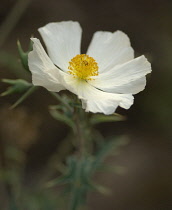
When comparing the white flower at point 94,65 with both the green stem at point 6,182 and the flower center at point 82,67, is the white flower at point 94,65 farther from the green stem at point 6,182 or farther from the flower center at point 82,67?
the green stem at point 6,182

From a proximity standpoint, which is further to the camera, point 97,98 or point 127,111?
point 127,111

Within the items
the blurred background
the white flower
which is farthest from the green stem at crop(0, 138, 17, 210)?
the white flower

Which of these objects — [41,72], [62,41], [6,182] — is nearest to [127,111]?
[6,182]

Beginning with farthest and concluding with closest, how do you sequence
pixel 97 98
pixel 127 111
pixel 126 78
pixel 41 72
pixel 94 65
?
pixel 127 111 < pixel 94 65 < pixel 126 78 < pixel 97 98 < pixel 41 72

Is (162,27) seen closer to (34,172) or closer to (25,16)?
(25,16)

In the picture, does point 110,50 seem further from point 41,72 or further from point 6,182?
point 6,182

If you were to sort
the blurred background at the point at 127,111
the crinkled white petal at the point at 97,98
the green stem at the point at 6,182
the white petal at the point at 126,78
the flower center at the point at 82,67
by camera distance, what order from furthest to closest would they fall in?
1. the blurred background at the point at 127,111
2. the green stem at the point at 6,182
3. the flower center at the point at 82,67
4. the white petal at the point at 126,78
5. the crinkled white petal at the point at 97,98

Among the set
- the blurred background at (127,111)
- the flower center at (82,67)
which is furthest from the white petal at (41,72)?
the blurred background at (127,111)
